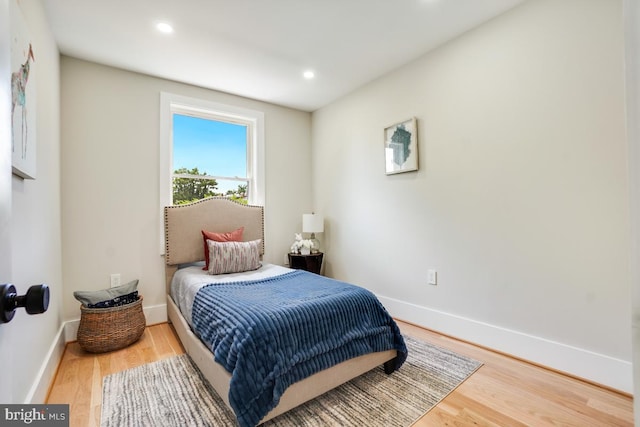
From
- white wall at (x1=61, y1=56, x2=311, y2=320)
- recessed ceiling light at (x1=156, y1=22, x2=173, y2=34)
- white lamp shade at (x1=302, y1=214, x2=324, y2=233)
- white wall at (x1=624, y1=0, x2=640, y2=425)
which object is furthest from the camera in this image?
white lamp shade at (x1=302, y1=214, x2=324, y2=233)

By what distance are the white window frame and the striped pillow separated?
2.18ft

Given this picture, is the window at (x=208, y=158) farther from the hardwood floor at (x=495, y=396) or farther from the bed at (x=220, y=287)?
the hardwood floor at (x=495, y=396)

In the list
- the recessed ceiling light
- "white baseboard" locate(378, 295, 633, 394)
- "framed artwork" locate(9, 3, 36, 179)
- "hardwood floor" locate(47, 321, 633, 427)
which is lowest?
"hardwood floor" locate(47, 321, 633, 427)

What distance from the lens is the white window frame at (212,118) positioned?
3.14 metres

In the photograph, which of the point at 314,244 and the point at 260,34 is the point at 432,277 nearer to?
the point at 314,244

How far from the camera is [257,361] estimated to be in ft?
4.84

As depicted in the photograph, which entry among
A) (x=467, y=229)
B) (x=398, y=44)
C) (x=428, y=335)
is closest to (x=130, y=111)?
(x=398, y=44)

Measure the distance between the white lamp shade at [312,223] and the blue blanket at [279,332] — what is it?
4.88ft

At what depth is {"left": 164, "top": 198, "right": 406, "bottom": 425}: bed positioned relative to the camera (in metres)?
1.62

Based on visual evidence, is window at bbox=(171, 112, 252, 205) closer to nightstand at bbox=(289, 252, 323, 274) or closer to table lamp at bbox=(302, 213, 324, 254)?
table lamp at bbox=(302, 213, 324, 254)

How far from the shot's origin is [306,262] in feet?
11.8

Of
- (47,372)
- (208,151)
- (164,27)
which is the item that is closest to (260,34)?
(164,27)

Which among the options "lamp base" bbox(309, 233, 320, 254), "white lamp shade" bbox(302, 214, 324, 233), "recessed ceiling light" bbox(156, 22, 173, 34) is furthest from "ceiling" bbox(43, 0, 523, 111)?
"lamp base" bbox(309, 233, 320, 254)

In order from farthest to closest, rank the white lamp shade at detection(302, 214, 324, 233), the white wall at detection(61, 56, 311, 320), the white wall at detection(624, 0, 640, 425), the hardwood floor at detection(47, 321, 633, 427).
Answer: the white lamp shade at detection(302, 214, 324, 233), the white wall at detection(61, 56, 311, 320), the hardwood floor at detection(47, 321, 633, 427), the white wall at detection(624, 0, 640, 425)
